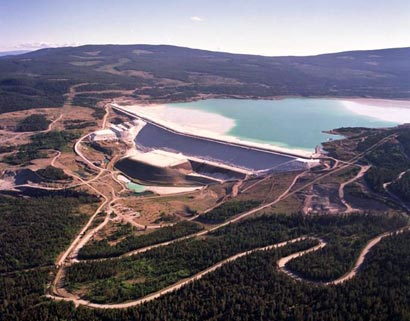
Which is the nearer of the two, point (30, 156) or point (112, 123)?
point (30, 156)

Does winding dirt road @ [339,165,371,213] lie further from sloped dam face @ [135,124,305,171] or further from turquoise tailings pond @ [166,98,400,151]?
turquoise tailings pond @ [166,98,400,151]

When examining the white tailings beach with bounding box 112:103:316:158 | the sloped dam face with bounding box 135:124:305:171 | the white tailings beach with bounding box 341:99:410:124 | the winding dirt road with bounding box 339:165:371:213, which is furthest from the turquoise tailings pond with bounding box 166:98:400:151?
the winding dirt road with bounding box 339:165:371:213

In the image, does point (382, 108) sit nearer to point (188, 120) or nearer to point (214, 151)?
point (188, 120)

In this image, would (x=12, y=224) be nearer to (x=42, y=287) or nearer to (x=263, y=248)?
(x=42, y=287)

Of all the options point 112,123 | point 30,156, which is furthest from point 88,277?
point 112,123

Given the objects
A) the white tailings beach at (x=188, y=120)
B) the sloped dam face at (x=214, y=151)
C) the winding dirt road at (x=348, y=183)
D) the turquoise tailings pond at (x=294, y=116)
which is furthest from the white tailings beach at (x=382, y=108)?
the sloped dam face at (x=214, y=151)

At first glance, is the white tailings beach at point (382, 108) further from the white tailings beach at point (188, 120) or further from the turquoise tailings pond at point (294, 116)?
the white tailings beach at point (188, 120)
